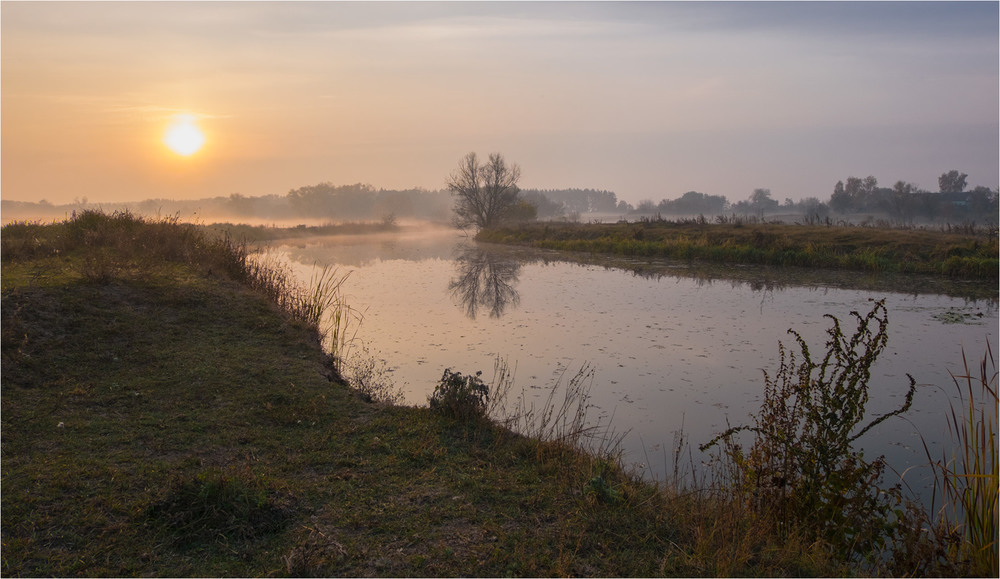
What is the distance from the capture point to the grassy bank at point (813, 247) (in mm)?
21516

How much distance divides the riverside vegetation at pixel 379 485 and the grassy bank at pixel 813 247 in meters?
16.5

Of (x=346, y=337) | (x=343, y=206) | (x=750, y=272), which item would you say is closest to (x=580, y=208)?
(x=343, y=206)

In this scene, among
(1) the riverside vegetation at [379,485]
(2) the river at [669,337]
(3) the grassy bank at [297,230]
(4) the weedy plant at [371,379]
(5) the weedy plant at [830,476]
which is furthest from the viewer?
(3) the grassy bank at [297,230]

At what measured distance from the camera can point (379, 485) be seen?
4.77m

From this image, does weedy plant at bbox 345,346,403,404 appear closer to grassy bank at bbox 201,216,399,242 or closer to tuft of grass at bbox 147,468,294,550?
tuft of grass at bbox 147,468,294,550

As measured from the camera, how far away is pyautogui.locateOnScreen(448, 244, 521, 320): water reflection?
608 inches

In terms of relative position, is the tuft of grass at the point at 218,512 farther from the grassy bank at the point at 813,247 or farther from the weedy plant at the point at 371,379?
the grassy bank at the point at 813,247

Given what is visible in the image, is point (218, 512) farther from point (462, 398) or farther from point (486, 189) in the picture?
point (486, 189)

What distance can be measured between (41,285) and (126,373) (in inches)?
137

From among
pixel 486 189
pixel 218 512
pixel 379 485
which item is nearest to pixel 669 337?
pixel 379 485

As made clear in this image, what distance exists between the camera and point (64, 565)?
3.46m

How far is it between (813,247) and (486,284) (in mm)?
14788

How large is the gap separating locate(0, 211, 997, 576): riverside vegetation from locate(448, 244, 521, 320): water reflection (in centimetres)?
748

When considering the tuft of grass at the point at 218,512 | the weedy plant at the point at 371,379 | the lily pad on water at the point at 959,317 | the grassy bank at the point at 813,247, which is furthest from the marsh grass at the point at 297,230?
the tuft of grass at the point at 218,512
